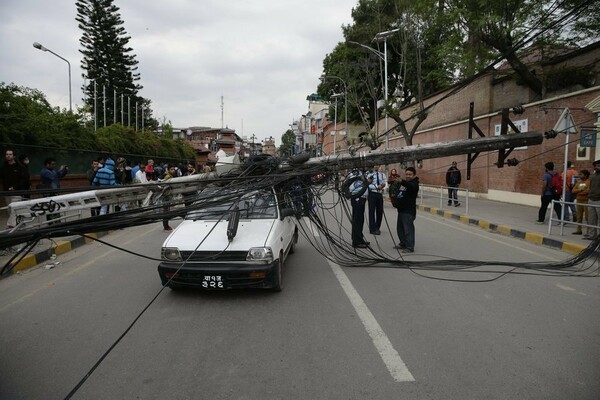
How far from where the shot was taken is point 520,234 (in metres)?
10.0

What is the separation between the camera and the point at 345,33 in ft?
121

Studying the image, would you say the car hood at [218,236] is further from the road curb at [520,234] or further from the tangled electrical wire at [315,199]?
the road curb at [520,234]

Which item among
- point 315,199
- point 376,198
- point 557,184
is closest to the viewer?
point 315,199

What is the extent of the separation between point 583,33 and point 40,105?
2410 centimetres

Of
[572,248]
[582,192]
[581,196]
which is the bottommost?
[572,248]

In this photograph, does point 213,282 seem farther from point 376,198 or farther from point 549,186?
point 549,186

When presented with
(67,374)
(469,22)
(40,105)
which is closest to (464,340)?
(67,374)

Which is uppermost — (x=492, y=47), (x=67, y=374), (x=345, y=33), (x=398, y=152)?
(x=345, y=33)

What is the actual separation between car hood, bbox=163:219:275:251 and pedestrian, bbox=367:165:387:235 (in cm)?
394

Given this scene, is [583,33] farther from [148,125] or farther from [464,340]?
[148,125]

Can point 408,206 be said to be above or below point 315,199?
below

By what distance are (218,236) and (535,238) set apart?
8070mm

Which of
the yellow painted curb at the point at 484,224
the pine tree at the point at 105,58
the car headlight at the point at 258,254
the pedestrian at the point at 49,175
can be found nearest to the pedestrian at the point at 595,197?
the yellow painted curb at the point at 484,224

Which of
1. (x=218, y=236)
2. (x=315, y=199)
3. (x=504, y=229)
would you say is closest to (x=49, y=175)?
(x=218, y=236)
